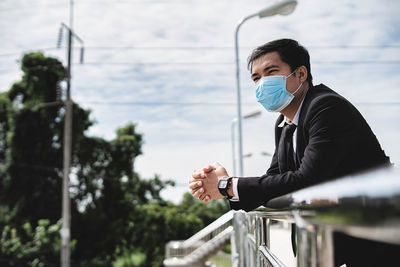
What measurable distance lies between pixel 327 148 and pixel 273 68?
2.55 feet

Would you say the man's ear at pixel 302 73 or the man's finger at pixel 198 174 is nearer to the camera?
the man's finger at pixel 198 174

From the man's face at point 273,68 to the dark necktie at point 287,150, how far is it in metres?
0.34

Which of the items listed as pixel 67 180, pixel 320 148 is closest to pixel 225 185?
pixel 320 148

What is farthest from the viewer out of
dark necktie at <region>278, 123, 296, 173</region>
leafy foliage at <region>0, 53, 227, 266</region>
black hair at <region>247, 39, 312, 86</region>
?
leafy foliage at <region>0, 53, 227, 266</region>

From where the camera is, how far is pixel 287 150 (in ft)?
6.48

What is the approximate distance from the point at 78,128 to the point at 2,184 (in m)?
5.56

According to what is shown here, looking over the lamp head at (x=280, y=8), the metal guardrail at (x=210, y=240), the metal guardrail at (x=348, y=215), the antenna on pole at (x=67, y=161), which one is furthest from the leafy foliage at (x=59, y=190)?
the metal guardrail at (x=348, y=215)

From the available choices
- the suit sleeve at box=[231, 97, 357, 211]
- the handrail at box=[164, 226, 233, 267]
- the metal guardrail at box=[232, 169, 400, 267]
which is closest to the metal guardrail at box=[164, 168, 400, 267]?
the metal guardrail at box=[232, 169, 400, 267]

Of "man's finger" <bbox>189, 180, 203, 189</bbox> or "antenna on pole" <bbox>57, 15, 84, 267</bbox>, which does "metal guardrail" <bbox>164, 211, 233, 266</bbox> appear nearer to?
"man's finger" <bbox>189, 180, 203, 189</bbox>

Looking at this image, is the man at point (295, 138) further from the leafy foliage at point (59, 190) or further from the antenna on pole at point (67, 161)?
the leafy foliage at point (59, 190)

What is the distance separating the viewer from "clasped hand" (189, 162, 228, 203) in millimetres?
2041

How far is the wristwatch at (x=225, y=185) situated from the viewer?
6.22 feet

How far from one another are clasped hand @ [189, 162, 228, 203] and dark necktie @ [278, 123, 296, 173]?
0.26 metres

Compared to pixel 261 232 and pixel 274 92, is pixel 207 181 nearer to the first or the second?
pixel 261 232
